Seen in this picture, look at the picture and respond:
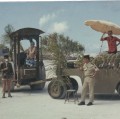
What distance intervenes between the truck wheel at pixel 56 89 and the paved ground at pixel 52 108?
0.16 meters

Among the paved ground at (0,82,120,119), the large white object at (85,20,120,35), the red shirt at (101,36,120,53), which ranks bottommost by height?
the paved ground at (0,82,120,119)

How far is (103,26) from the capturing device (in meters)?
12.6

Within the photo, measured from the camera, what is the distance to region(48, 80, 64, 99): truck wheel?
39.7ft

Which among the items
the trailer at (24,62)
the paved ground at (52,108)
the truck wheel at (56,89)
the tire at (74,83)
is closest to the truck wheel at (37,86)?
the trailer at (24,62)

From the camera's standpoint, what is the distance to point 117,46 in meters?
12.3

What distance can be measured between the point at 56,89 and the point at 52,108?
1698 millimetres

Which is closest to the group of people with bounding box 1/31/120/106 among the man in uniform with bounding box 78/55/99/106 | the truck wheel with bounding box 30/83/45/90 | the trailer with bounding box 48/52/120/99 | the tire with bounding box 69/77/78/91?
the man in uniform with bounding box 78/55/99/106

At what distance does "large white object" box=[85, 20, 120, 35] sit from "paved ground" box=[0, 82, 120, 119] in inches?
71.5

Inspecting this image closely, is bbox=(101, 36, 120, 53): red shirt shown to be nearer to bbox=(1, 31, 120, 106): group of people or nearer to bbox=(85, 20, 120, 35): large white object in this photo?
bbox=(1, 31, 120, 106): group of people

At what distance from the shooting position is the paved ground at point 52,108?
9.39m

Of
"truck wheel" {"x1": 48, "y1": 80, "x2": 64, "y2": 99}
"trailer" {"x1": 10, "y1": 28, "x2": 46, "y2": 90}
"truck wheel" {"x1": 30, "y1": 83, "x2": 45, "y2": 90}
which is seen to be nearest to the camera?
Result: "truck wheel" {"x1": 48, "y1": 80, "x2": 64, "y2": 99}

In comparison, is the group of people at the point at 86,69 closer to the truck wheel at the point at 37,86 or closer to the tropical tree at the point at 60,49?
the tropical tree at the point at 60,49

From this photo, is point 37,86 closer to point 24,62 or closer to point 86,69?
point 24,62

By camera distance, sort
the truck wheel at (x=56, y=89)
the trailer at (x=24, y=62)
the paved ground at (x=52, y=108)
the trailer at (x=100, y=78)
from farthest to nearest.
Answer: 1. the trailer at (x=24, y=62)
2. the truck wheel at (x=56, y=89)
3. the trailer at (x=100, y=78)
4. the paved ground at (x=52, y=108)
